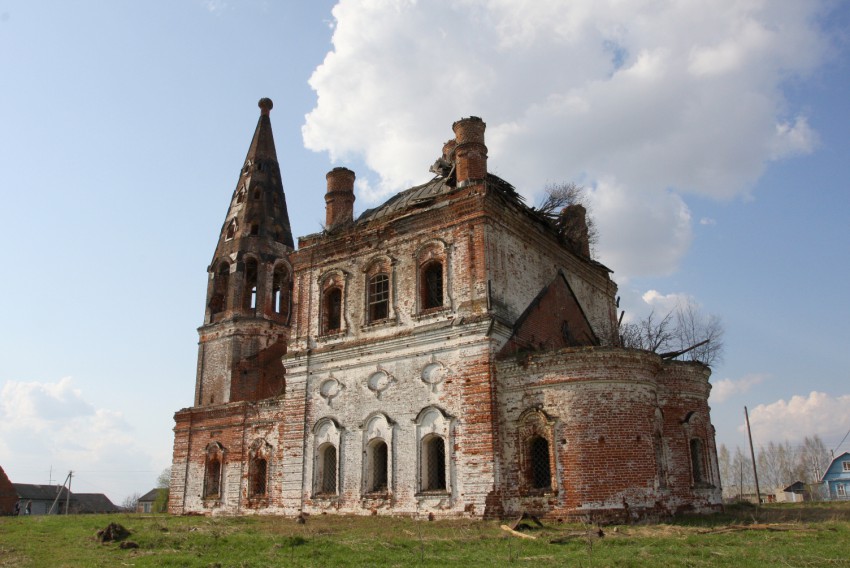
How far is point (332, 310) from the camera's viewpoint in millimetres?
20359

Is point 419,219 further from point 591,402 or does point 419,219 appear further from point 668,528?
point 668,528

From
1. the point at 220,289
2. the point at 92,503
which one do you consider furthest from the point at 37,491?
the point at 220,289

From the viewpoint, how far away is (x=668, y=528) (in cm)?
1270

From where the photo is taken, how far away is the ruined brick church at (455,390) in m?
15.0

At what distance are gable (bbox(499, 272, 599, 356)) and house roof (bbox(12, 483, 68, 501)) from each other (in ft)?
161

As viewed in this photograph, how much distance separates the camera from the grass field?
9.53m

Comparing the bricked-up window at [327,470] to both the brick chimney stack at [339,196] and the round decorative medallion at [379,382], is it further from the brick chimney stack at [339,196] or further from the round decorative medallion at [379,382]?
the brick chimney stack at [339,196]

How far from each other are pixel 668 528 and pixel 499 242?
A: 7984 mm

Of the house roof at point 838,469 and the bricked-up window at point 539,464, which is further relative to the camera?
the house roof at point 838,469

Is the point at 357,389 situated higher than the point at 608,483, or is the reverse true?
the point at 357,389

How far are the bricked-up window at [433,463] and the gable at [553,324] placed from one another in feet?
9.09

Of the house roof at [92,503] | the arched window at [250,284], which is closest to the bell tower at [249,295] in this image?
the arched window at [250,284]

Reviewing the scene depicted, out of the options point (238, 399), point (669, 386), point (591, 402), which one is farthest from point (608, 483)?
point (238, 399)

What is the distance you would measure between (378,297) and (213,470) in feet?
28.4
